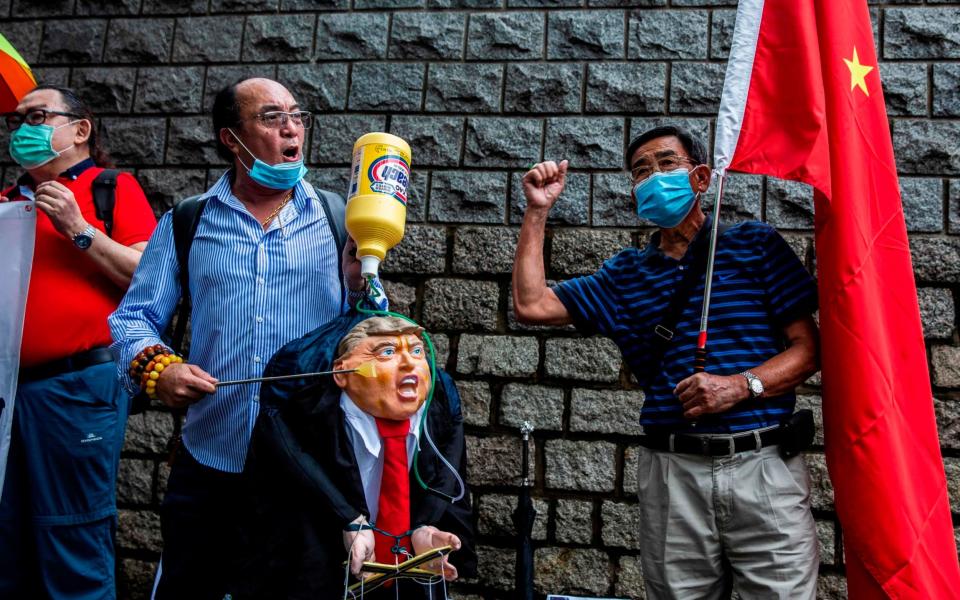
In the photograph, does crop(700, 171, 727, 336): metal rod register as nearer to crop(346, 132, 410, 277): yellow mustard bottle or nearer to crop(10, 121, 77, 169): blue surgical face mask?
crop(346, 132, 410, 277): yellow mustard bottle

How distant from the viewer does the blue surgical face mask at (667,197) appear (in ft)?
9.87

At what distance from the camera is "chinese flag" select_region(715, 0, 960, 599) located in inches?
107

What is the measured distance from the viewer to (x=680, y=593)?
9.10ft

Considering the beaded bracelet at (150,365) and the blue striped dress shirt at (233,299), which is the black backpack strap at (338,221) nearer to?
the blue striped dress shirt at (233,299)

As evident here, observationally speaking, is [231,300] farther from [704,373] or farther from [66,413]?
[704,373]

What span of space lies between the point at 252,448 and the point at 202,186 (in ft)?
9.74

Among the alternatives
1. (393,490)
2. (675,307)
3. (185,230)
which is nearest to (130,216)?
(185,230)

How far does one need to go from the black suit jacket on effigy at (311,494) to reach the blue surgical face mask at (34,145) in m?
1.80

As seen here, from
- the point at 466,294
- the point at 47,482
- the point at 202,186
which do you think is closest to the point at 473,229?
the point at 466,294

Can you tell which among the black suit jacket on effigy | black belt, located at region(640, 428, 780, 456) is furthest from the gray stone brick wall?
the black suit jacket on effigy

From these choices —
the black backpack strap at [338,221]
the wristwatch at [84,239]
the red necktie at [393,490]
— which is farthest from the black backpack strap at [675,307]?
the wristwatch at [84,239]

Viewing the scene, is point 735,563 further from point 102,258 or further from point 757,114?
point 102,258

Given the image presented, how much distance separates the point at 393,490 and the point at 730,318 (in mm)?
1212

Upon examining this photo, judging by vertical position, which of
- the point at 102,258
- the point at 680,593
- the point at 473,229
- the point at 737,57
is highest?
the point at 737,57
